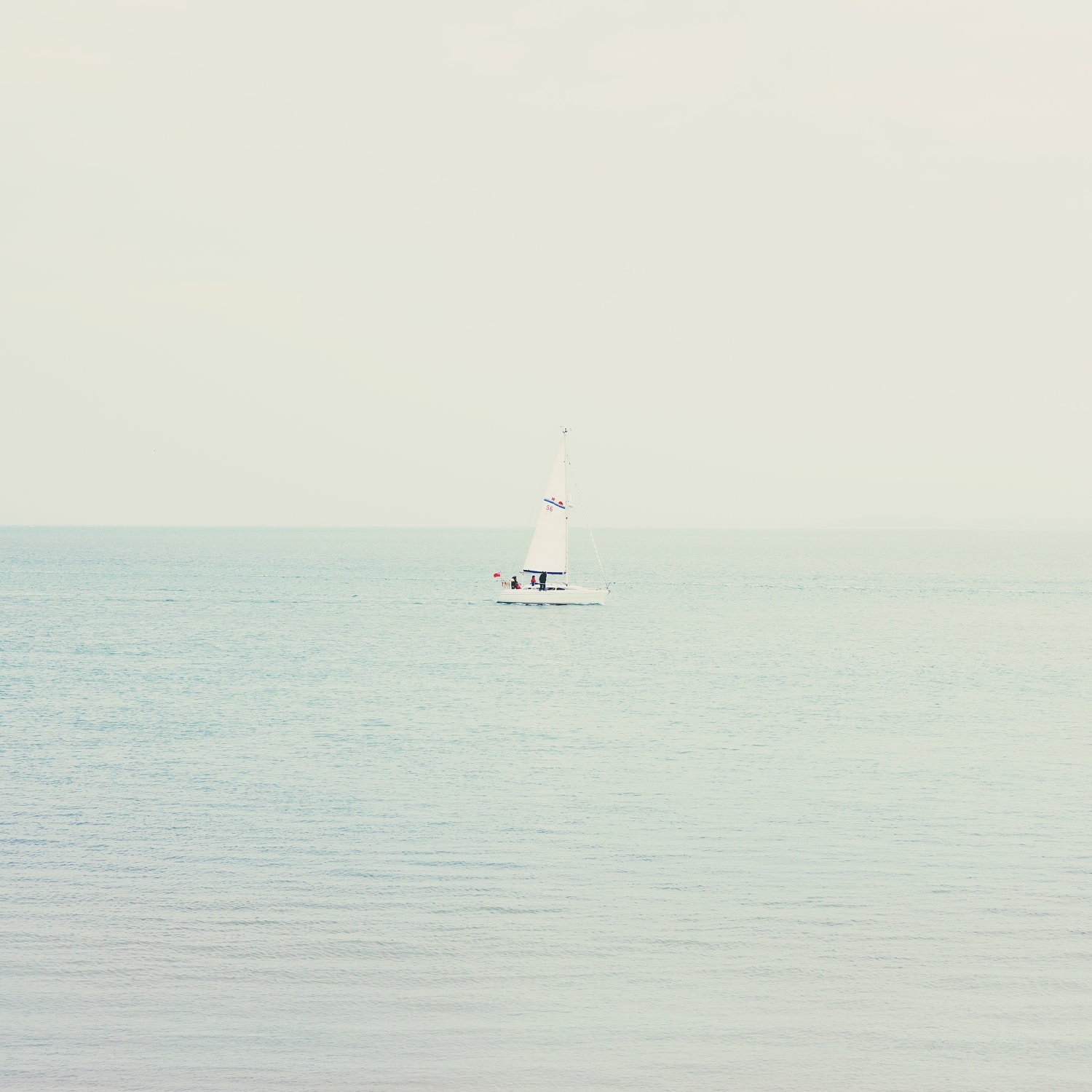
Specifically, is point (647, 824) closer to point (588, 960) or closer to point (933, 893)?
point (933, 893)

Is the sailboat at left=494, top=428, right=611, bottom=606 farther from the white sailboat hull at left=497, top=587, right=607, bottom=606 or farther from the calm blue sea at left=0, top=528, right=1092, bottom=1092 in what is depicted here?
the calm blue sea at left=0, top=528, right=1092, bottom=1092

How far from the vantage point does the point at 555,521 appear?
10506cm

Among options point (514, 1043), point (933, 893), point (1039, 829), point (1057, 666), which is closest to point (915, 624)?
point (1057, 666)

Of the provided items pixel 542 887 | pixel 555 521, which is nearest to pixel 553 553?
pixel 555 521

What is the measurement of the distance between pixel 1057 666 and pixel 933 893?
2150 inches

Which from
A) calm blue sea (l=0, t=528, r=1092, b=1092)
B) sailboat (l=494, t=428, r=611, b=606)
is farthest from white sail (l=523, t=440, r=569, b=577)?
calm blue sea (l=0, t=528, r=1092, b=1092)

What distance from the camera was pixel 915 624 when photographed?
109 metres

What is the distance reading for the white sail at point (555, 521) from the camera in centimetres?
10469

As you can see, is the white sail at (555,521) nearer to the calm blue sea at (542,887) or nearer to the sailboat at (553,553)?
the sailboat at (553,553)

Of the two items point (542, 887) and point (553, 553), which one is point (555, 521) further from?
point (542, 887)

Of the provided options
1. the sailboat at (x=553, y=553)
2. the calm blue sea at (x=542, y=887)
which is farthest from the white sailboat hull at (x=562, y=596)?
the calm blue sea at (x=542, y=887)

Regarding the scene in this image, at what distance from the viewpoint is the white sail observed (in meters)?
105

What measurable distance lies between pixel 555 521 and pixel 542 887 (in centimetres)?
8052

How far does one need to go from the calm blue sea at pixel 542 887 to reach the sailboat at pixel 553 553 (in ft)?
140
